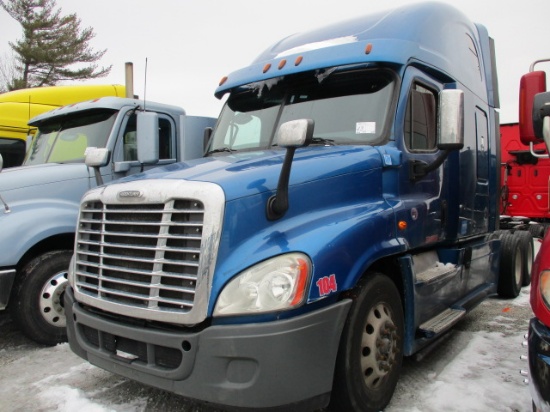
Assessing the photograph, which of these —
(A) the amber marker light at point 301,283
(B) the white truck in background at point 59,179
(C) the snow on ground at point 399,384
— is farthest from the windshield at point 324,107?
(C) the snow on ground at point 399,384

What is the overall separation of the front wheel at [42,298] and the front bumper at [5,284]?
0.20m

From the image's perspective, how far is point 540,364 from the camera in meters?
2.16

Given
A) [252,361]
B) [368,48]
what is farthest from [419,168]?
[252,361]

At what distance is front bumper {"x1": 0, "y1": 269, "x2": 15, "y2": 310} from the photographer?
4.25m

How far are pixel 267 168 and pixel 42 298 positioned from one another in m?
2.97

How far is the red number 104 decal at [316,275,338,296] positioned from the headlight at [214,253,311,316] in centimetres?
10

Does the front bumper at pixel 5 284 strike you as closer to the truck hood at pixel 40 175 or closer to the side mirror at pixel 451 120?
the truck hood at pixel 40 175

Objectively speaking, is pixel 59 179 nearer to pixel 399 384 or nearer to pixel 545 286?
pixel 399 384

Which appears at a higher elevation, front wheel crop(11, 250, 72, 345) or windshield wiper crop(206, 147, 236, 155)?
windshield wiper crop(206, 147, 236, 155)

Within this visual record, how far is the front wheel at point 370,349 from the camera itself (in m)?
2.82

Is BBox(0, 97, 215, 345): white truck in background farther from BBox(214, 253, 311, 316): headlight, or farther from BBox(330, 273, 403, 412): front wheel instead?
BBox(330, 273, 403, 412): front wheel

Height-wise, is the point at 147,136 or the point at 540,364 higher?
the point at 147,136

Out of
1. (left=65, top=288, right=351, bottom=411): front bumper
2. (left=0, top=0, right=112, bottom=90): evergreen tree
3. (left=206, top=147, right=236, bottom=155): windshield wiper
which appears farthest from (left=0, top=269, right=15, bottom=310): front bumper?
(left=0, top=0, right=112, bottom=90): evergreen tree

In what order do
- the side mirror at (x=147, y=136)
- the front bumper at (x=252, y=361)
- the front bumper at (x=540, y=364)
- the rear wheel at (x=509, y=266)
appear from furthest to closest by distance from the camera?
the rear wheel at (x=509, y=266) < the side mirror at (x=147, y=136) < the front bumper at (x=252, y=361) < the front bumper at (x=540, y=364)
